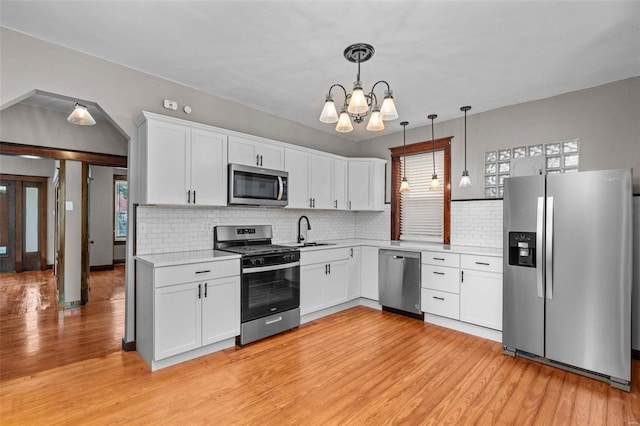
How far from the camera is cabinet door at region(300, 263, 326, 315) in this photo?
3910 mm

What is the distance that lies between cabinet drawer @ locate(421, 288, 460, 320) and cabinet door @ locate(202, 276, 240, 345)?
A: 234 centimetres

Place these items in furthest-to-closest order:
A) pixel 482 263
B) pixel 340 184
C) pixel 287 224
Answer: pixel 340 184 < pixel 287 224 < pixel 482 263

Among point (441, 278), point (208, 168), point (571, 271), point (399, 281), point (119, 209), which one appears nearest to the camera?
point (571, 271)

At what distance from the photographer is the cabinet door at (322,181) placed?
14.7ft

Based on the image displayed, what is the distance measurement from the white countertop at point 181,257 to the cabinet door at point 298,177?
1.23 metres

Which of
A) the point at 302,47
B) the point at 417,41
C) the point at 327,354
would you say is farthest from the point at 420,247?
the point at 302,47

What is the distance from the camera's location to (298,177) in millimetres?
4262

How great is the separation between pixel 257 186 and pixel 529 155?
3294mm

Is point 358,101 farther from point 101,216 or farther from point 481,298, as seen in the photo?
point 101,216

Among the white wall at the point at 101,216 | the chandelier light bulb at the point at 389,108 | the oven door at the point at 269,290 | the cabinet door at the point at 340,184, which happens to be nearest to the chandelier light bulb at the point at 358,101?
the chandelier light bulb at the point at 389,108

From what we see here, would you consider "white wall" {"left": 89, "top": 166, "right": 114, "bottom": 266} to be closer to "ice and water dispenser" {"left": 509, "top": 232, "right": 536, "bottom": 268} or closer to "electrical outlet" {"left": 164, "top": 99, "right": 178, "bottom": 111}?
"electrical outlet" {"left": 164, "top": 99, "right": 178, "bottom": 111}

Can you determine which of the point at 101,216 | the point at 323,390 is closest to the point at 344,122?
the point at 323,390

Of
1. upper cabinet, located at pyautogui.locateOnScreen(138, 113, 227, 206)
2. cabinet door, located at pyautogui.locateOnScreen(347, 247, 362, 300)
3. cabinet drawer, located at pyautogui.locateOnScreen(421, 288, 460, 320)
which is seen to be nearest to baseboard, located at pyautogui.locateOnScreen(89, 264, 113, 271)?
upper cabinet, located at pyautogui.locateOnScreen(138, 113, 227, 206)

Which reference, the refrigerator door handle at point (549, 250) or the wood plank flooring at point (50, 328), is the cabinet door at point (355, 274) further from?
the wood plank flooring at point (50, 328)
